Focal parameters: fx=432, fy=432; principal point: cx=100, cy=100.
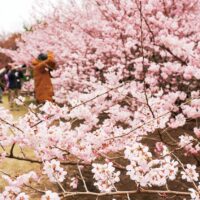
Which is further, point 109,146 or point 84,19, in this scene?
point 84,19

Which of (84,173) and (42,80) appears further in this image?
(42,80)

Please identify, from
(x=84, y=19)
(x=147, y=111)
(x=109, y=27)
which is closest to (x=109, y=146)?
(x=147, y=111)

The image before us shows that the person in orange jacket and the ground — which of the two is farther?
the person in orange jacket

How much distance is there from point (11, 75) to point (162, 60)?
6423 millimetres

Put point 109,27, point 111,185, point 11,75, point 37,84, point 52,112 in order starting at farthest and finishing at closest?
point 11,75
point 37,84
point 109,27
point 52,112
point 111,185

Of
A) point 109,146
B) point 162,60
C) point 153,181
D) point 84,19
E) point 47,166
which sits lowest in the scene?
point 153,181

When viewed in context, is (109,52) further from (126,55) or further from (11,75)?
(11,75)

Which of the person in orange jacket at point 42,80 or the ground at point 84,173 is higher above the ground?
the person in orange jacket at point 42,80

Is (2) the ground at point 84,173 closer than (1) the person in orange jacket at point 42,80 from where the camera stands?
Yes

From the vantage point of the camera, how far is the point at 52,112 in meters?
4.16

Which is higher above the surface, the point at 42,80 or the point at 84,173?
the point at 42,80

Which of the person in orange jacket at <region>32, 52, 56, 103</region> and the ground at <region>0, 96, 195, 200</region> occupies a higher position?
the person in orange jacket at <region>32, 52, 56, 103</region>

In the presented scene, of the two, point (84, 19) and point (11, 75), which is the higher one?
point (11, 75)

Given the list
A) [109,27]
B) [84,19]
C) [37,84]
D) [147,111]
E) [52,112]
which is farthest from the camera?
[37,84]
